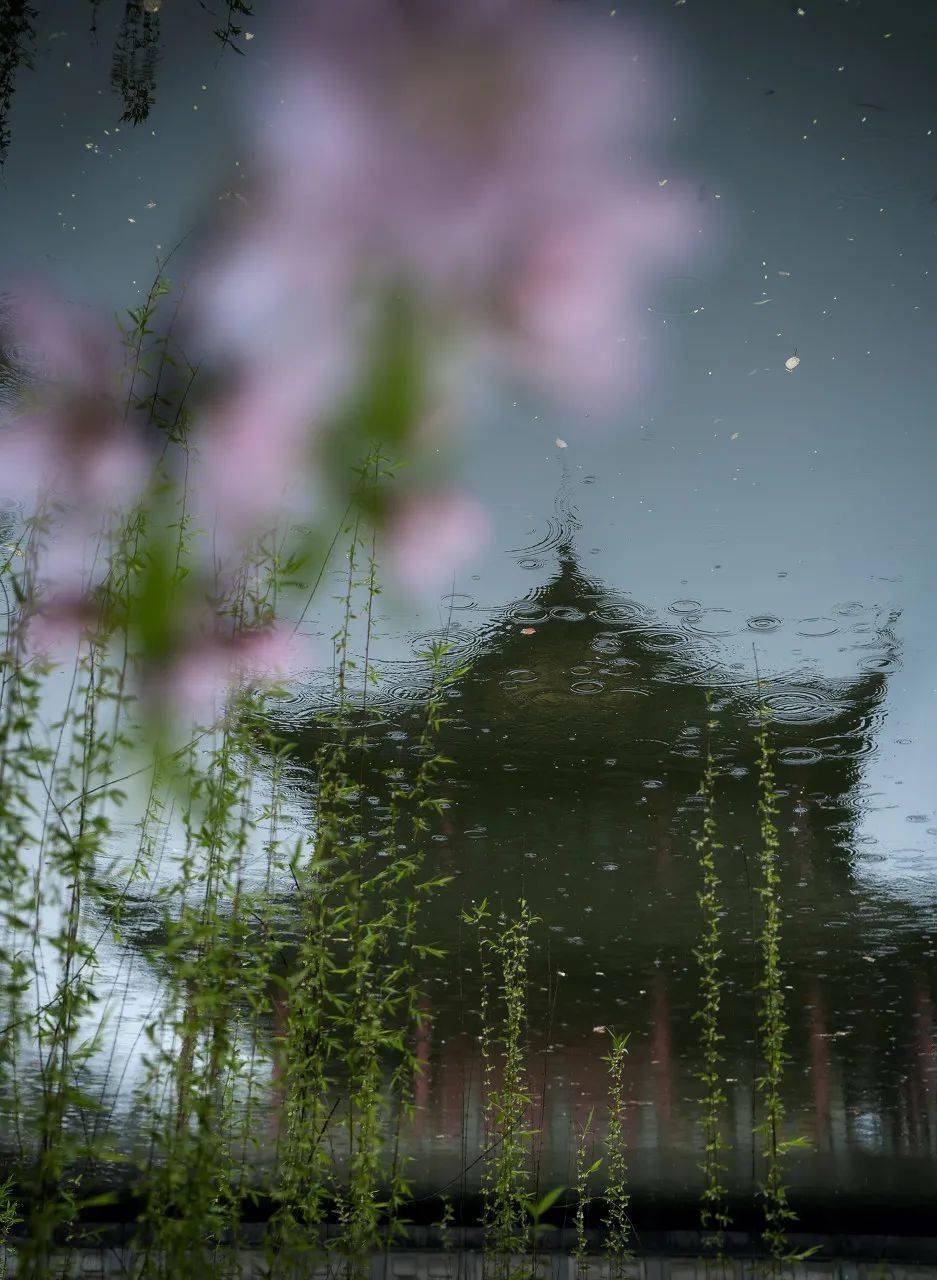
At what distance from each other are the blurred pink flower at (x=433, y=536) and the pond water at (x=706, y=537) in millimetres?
78

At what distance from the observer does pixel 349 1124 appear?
8.59ft

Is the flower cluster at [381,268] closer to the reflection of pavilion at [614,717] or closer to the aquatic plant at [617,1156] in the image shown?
the reflection of pavilion at [614,717]

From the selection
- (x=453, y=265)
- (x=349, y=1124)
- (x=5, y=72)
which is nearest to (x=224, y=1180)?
(x=349, y=1124)

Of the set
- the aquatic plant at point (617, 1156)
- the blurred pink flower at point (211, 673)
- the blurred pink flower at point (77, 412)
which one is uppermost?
the blurred pink flower at point (77, 412)

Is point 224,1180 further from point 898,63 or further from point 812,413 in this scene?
point 898,63

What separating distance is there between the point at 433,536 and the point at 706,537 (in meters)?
1.02

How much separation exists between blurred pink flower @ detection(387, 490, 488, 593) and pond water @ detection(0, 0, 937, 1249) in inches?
3.1

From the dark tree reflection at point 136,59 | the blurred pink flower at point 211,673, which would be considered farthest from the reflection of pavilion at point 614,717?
the dark tree reflection at point 136,59

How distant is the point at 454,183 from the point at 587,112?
35 cm

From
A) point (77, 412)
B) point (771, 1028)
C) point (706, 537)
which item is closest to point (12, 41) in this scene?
point (77, 412)

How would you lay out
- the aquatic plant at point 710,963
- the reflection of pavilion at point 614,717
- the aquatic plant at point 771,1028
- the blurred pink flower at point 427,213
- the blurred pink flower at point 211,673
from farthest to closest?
1. the aquatic plant at point 710,963
2. the reflection of pavilion at point 614,717
3. the aquatic plant at point 771,1028
4. the blurred pink flower at point 211,673
5. the blurred pink flower at point 427,213

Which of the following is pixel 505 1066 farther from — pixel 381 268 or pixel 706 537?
pixel 381 268

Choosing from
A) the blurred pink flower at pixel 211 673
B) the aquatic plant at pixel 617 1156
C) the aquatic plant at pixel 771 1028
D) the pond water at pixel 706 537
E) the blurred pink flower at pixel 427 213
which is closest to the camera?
the blurred pink flower at pixel 427 213

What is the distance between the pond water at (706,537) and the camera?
248 centimetres
